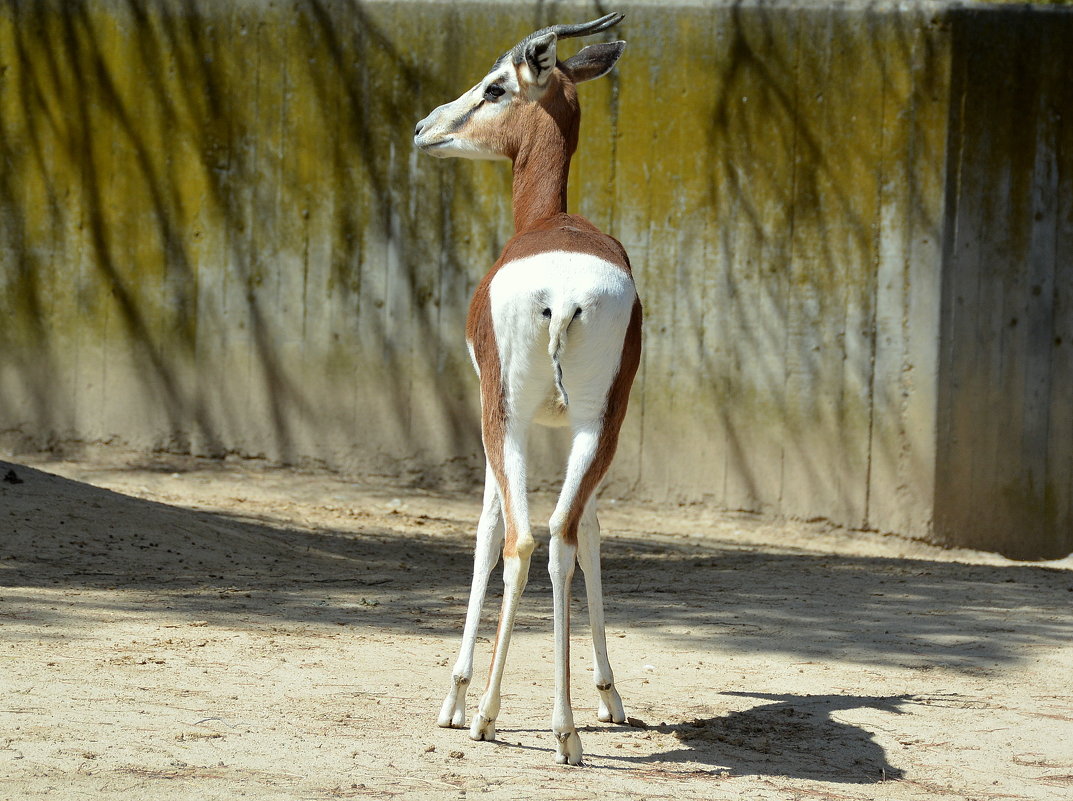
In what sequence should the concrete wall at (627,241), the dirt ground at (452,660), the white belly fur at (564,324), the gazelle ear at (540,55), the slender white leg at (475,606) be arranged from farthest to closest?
the concrete wall at (627,241) < the gazelle ear at (540,55) < the slender white leg at (475,606) < the white belly fur at (564,324) < the dirt ground at (452,660)

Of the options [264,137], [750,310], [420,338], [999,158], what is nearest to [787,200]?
[750,310]

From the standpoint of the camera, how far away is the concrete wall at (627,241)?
880cm

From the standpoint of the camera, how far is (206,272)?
32.4 feet

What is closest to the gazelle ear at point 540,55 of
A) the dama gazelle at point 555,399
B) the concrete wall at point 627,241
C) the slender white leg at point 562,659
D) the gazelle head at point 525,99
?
the gazelle head at point 525,99

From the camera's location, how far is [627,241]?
930 centimetres

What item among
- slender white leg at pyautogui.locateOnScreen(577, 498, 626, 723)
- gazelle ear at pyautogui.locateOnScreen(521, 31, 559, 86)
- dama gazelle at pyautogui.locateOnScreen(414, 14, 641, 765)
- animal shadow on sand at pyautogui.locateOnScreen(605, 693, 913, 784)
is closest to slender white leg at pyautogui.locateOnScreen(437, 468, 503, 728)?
dama gazelle at pyautogui.locateOnScreen(414, 14, 641, 765)

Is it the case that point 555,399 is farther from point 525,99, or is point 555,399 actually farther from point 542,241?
point 525,99

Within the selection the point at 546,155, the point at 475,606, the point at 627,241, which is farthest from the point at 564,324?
the point at 627,241

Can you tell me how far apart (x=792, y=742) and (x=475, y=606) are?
45.9 inches

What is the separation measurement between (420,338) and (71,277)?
9.03 feet

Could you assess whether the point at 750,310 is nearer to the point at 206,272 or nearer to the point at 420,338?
the point at 420,338

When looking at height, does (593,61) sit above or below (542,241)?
above

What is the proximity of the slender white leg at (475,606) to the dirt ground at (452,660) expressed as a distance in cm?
8

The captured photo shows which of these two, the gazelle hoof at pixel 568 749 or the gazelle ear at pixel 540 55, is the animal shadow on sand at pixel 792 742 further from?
the gazelle ear at pixel 540 55
